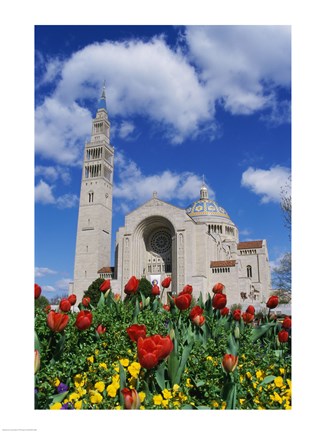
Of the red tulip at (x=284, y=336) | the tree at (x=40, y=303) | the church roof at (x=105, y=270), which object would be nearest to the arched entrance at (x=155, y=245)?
the church roof at (x=105, y=270)

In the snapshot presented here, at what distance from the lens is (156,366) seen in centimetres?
265

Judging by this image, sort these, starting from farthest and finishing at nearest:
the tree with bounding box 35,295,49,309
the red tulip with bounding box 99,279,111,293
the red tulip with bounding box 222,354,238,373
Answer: the red tulip with bounding box 99,279,111,293 → the tree with bounding box 35,295,49,309 → the red tulip with bounding box 222,354,238,373

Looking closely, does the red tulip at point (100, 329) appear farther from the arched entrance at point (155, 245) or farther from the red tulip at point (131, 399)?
the arched entrance at point (155, 245)

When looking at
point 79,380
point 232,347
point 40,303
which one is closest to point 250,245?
point 40,303

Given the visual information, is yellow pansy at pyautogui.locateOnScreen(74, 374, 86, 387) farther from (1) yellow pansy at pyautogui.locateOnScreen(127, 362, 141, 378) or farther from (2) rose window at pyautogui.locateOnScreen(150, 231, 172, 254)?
(2) rose window at pyautogui.locateOnScreen(150, 231, 172, 254)

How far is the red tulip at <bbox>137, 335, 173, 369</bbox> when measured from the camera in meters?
2.34

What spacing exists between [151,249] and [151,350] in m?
36.8

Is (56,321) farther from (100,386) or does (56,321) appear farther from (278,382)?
(278,382)

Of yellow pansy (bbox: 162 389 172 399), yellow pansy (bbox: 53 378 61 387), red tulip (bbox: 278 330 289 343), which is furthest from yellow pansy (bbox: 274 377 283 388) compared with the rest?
yellow pansy (bbox: 53 378 61 387)
